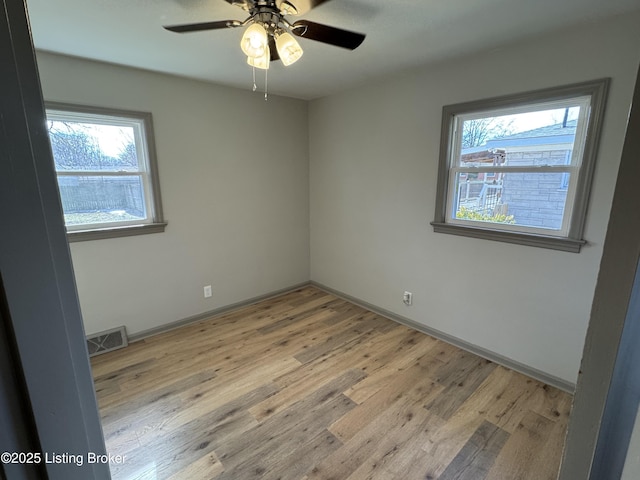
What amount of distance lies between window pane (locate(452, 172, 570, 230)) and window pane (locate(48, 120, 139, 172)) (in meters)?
2.88

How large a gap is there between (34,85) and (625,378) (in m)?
1.08

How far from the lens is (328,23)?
73.7 inches

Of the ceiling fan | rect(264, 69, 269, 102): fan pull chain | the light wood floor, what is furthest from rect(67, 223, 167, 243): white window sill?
the ceiling fan

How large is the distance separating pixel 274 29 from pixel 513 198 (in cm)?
201

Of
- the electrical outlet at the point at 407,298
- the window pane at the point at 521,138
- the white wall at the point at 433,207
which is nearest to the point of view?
the white wall at the point at 433,207

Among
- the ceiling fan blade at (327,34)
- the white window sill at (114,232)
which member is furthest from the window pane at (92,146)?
the ceiling fan blade at (327,34)

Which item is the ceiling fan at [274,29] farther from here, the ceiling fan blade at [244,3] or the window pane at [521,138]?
the window pane at [521,138]

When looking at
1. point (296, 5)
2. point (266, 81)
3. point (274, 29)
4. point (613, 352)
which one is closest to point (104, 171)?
point (266, 81)

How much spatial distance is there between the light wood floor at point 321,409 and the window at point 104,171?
1130 mm

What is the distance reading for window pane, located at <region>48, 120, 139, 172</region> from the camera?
7.68 feet

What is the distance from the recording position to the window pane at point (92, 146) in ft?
7.68

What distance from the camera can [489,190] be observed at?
2398mm

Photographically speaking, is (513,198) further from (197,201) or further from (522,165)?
(197,201)

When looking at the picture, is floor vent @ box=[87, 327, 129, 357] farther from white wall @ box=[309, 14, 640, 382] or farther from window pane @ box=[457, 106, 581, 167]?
window pane @ box=[457, 106, 581, 167]
